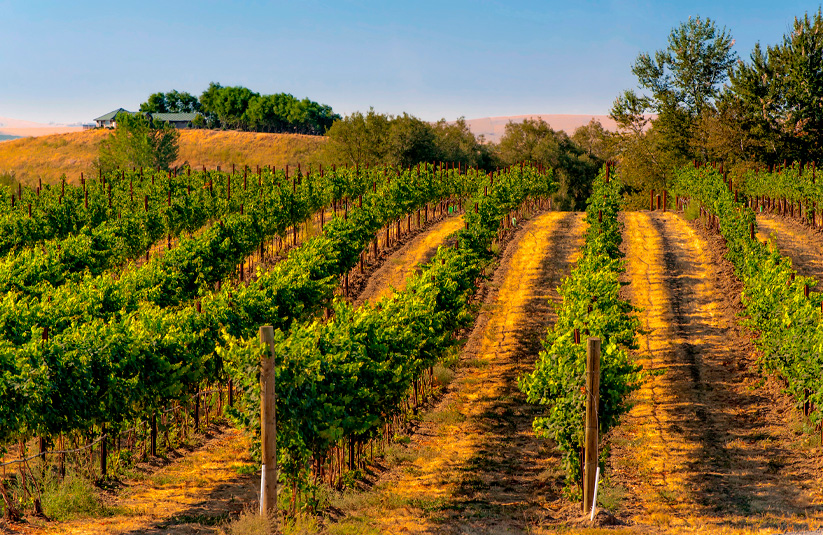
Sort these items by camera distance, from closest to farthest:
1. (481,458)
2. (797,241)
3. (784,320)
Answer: (481,458) < (784,320) < (797,241)

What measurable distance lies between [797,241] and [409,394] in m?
23.1

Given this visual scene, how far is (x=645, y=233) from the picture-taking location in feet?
122

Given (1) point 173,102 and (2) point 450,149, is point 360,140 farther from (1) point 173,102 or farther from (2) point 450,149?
(1) point 173,102

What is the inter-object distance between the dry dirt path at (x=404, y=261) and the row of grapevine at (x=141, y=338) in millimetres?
2374

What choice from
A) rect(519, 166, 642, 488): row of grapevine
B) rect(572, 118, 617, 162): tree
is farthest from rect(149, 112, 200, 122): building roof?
rect(519, 166, 642, 488): row of grapevine

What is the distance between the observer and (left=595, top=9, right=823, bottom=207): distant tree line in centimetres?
5550

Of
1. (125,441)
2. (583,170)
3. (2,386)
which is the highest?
(583,170)

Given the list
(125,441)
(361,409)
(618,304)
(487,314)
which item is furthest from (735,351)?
(125,441)

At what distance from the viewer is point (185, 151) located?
337 feet

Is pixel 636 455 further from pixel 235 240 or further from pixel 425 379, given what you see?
pixel 235 240

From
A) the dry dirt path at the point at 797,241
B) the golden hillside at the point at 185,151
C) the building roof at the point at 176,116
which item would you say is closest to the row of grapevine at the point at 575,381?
the dry dirt path at the point at 797,241

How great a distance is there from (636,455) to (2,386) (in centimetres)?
1145

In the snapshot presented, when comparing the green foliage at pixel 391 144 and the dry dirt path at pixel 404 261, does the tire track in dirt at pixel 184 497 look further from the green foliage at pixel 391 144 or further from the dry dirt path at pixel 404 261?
the green foliage at pixel 391 144

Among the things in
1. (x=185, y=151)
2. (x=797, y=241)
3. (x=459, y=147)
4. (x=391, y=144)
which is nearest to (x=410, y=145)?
(x=391, y=144)
